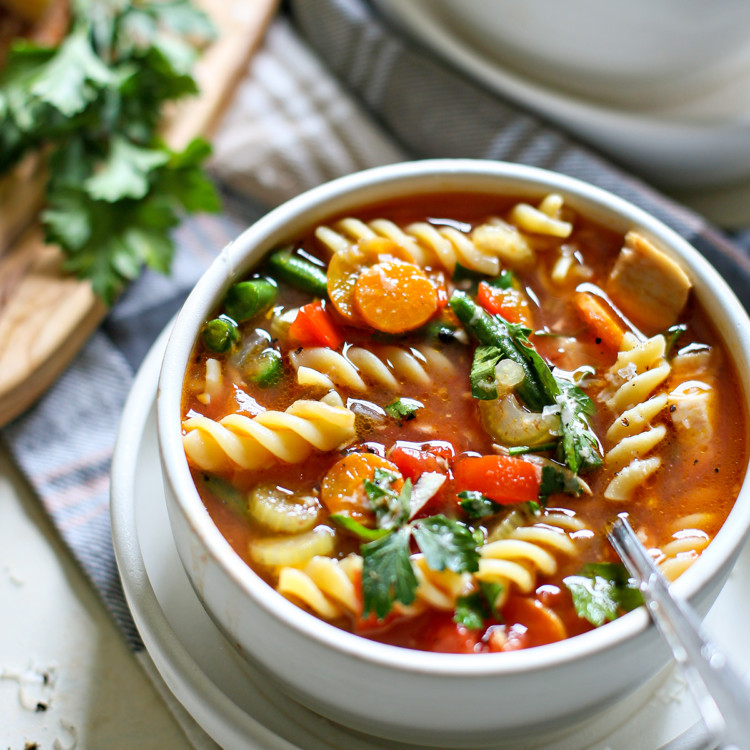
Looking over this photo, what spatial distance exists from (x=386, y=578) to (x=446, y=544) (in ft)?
0.61

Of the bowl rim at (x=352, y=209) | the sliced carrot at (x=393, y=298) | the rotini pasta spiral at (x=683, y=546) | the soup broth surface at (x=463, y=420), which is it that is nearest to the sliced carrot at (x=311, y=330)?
the soup broth surface at (x=463, y=420)

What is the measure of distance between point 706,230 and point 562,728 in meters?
2.44

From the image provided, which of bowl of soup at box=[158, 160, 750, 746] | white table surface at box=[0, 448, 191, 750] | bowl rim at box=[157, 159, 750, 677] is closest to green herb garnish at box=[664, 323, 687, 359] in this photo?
bowl of soup at box=[158, 160, 750, 746]

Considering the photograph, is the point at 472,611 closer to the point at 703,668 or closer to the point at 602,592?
the point at 602,592

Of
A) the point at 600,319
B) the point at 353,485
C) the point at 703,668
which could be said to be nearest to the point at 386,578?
the point at 353,485

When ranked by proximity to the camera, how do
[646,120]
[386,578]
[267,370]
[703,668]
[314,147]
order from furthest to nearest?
[314,147]
[646,120]
[267,370]
[386,578]
[703,668]

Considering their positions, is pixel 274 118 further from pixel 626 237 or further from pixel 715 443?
pixel 715 443

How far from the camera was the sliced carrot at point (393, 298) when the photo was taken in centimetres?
268

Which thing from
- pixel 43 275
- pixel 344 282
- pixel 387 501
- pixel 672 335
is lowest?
pixel 43 275

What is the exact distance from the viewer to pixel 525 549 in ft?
7.23

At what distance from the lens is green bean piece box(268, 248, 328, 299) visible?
2748mm

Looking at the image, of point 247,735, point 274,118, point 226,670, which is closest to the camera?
point 247,735

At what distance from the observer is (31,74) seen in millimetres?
4000

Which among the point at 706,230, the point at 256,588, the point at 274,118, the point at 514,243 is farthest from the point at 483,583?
the point at 274,118
